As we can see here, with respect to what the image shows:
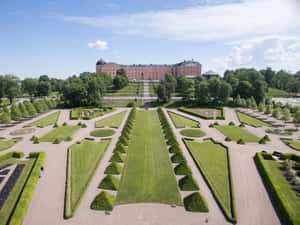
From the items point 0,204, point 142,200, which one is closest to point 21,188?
point 0,204

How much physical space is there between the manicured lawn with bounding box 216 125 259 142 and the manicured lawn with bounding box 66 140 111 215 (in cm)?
2572

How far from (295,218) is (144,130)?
29.7m

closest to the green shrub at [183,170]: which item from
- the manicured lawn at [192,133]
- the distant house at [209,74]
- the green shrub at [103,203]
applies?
the green shrub at [103,203]

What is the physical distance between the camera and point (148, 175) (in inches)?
880

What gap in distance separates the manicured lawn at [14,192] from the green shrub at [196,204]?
53.9 feet

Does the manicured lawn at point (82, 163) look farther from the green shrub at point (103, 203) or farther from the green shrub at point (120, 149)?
the green shrub at point (120, 149)

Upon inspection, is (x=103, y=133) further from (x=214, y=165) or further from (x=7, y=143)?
(x=214, y=165)

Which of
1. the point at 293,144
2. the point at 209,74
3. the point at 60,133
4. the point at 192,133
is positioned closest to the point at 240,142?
the point at 293,144

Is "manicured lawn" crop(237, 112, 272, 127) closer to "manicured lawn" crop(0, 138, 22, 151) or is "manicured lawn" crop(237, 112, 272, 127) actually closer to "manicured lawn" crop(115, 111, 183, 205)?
"manicured lawn" crop(115, 111, 183, 205)

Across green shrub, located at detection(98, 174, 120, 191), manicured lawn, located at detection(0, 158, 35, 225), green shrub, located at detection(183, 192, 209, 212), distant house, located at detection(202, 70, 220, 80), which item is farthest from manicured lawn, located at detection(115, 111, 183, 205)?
distant house, located at detection(202, 70, 220, 80)

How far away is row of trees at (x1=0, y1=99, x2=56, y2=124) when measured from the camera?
45025mm

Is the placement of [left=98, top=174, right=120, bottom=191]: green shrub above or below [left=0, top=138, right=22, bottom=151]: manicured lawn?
below

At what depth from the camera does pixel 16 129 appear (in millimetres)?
43219

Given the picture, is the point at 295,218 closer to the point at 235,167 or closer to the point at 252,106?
the point at 235,167
